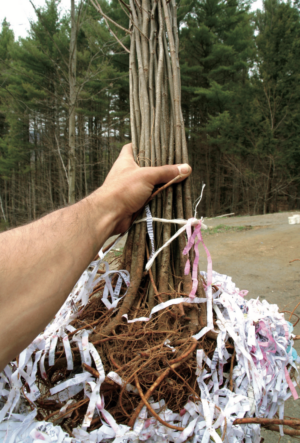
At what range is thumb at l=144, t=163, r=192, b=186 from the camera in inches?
38.7

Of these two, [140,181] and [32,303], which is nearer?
[32,303]

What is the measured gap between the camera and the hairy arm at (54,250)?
1.95ft

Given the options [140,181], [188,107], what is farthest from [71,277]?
[188,107]

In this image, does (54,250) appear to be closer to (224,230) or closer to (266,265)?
(266,265)

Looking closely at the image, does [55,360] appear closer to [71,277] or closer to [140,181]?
[71,277]

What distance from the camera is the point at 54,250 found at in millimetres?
711

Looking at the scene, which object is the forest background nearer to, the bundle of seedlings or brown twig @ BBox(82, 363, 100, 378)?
the bundle of seedlings

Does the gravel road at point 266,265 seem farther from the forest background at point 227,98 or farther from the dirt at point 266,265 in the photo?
the forest background at point 227,98

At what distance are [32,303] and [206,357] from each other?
598mm

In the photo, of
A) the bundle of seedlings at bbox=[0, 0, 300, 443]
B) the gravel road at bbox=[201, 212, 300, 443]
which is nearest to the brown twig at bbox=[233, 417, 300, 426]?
the bundle of seedlings at bbox=[0, 0, 300, 443]

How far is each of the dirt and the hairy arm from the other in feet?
4.14

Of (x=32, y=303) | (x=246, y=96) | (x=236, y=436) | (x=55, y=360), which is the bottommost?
(x=236, y=436)

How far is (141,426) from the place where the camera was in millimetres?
731

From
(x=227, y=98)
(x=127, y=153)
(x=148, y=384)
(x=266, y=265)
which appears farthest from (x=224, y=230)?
(x=227, y=98)
